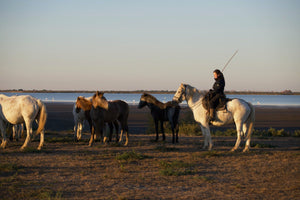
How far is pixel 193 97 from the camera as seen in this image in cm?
1318

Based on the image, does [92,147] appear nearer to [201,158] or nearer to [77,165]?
[77,165]

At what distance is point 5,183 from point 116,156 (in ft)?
13.2

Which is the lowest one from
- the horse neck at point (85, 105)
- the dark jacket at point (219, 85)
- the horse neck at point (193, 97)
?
the horse neck at point (85, 105)

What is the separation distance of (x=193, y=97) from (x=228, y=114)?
5.28 feet

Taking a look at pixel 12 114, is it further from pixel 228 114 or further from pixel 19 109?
pixel 228 114

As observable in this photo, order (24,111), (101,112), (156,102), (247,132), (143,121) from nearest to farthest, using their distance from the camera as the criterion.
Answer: (24,111) < (247,132) < (101,112) < (156,102) < (143,121)

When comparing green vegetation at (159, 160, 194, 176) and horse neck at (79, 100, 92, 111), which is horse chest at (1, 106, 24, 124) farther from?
green vegetation at (159, 160, 194, 176)

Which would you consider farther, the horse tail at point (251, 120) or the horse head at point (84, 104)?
the horse head at point (84, 104)

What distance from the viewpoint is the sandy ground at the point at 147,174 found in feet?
22.9

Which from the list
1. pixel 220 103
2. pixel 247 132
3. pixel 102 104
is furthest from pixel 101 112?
pixel 247 132

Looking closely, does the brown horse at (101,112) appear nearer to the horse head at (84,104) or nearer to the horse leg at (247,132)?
the horse head at (84,104)

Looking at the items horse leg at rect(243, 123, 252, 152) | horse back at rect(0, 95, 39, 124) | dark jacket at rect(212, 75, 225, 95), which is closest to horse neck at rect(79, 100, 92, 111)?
horse back at rect(0, 95, 39, 124)

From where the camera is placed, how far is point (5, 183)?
7484 millimetres

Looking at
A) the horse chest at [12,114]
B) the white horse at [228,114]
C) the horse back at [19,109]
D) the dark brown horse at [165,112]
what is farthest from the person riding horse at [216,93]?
the horse chest at [12,114]
